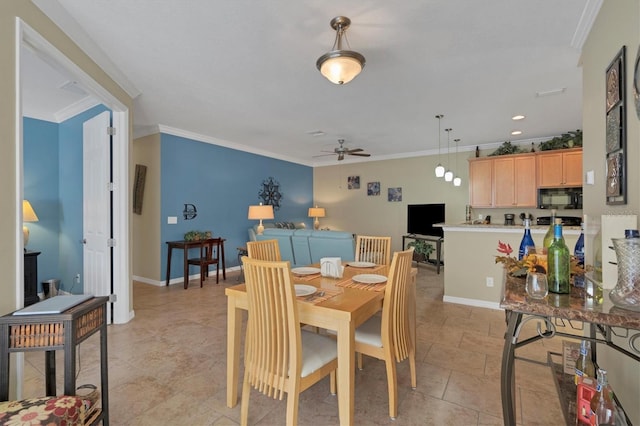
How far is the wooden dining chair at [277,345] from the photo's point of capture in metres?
1.44

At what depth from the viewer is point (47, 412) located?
1.12 m

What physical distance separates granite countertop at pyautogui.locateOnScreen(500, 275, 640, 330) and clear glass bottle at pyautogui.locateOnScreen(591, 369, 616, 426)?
30 centimetres

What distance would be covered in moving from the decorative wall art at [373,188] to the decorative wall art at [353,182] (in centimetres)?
33

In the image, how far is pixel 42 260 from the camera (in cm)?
424

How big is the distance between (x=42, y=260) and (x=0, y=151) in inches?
146

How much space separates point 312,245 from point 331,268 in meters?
2.05

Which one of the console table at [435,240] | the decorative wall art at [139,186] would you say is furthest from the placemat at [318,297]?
the decorative wall art at [139,186]

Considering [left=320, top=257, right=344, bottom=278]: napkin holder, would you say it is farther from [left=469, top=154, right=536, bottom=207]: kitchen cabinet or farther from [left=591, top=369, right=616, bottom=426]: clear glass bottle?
[left=469, top=154, right=536, bottom=207]: kitchen cabinet

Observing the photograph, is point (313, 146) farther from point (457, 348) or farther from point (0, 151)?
point (0, 151)

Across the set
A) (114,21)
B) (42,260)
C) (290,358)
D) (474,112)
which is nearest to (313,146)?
(474,112)

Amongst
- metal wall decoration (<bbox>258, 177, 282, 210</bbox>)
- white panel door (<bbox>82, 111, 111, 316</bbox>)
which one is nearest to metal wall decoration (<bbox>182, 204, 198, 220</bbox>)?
metal wall decoration (<bbox>258, 177, 282, 210</bbox>)

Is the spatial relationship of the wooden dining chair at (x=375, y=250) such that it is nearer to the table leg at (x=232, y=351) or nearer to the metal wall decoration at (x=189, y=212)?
the table leg at (x=232, y=351)

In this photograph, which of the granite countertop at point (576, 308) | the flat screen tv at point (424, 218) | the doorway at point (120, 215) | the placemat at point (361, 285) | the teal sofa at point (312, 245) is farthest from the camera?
the flat screen tv at point (424, 218)

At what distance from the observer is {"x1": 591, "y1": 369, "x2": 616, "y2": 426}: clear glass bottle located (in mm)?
1066
